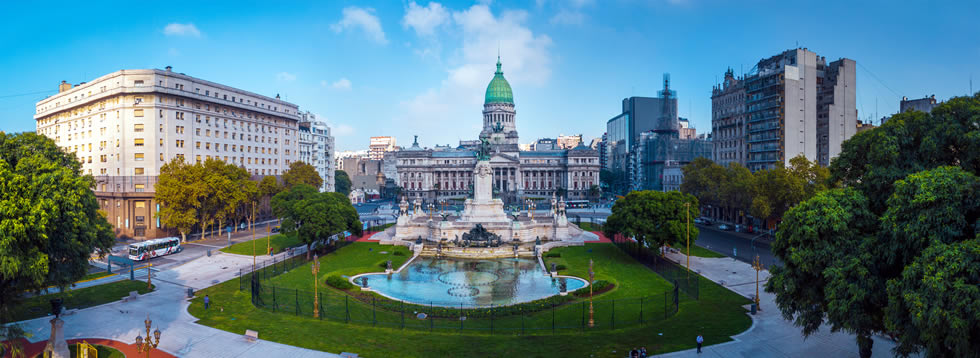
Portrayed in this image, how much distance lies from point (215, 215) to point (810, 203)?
6640 cm

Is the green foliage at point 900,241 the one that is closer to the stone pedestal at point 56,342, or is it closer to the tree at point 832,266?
the tree at point 832,266

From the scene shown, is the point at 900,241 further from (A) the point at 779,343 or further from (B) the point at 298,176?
(B) the point at 298,176

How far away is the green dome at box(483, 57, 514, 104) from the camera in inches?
7106

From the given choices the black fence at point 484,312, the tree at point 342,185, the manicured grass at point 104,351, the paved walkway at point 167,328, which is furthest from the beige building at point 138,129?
the tree at point 342,185

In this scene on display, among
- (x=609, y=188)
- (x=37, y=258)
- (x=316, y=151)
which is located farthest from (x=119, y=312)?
(x=609, y=188)

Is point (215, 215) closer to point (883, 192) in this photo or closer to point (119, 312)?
point (119, 312)

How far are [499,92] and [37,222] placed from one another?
164590 mm

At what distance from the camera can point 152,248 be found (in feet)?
175

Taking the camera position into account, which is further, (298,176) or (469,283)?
(298,176)

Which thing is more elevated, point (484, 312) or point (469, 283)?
point (484, 312)

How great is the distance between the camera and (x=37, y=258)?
21266 mm

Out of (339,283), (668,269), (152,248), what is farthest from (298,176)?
(668,269)

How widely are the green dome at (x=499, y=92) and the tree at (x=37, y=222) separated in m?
159

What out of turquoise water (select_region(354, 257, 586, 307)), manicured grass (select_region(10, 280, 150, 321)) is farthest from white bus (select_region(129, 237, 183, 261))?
turquoise water (select_region(354, 257, 586, 307))
